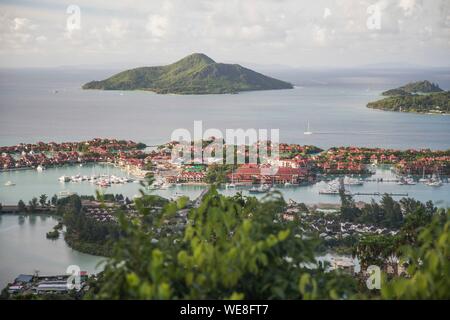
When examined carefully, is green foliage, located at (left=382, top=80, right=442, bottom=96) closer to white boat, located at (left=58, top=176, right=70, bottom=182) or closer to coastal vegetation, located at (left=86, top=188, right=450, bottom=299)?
white boat, located at (left=58, top=176, right=70, bottom=182)

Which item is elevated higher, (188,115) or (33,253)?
(188,115)

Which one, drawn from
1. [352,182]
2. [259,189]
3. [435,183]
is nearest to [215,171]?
[259,189]

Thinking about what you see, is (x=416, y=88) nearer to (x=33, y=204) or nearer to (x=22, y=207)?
(x=33, y=204)

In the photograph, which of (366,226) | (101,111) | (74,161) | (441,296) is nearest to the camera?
(441,296)

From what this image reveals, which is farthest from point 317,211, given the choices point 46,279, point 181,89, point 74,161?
point 181,89

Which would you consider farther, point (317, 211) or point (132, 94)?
point (132, 94)
